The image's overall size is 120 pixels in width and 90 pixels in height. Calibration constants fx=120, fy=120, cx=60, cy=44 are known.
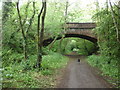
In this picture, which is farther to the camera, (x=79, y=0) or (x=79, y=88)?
(x=79, y=0)

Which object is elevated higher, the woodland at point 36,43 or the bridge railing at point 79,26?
the bridge railing at point 79,26

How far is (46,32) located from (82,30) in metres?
5.57

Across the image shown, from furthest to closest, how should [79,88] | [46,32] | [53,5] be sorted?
[46,32] → [53,5] → [79,88]

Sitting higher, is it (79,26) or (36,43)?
(79,26)

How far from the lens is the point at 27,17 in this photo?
11.3 m

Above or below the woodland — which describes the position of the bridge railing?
above

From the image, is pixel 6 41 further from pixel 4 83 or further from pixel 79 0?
pixel 79 0

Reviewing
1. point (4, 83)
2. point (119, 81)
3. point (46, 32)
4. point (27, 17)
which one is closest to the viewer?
point (4, 83)

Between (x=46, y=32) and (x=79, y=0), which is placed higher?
(x=79, y=0)

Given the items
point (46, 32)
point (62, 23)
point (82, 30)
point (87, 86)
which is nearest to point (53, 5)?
point (62, 23)

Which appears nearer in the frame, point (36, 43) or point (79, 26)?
point (36, 43)

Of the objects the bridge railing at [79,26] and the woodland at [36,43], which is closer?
the woodland at [36,43]

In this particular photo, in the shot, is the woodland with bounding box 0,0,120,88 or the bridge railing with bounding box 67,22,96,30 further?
the bridge railing with bounding box 67,22,96,30

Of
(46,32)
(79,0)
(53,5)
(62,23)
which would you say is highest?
(79,0)
